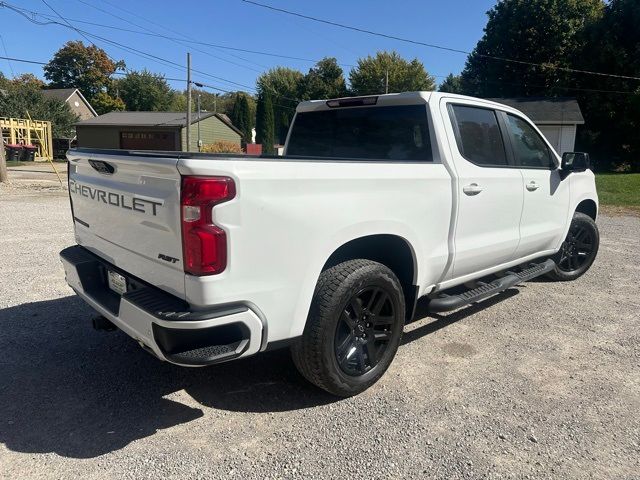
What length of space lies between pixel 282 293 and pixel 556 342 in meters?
2.71

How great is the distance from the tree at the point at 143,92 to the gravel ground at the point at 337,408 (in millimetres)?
68527

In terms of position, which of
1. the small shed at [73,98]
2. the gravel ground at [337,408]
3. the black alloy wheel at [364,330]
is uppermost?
the small shed at [73,98]

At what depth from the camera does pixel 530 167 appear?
15.1ft

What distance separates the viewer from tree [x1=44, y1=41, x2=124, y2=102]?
73375mm

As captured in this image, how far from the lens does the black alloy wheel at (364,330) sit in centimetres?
313

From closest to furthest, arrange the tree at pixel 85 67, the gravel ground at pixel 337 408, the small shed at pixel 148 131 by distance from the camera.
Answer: the gravel ground at pixel 337 408 < the small shed at pixel 148 131 < the tree at pixel 85 67

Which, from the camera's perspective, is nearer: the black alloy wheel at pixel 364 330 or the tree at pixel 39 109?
the black alloy wheel at pixel 364 330

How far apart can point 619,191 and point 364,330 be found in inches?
684

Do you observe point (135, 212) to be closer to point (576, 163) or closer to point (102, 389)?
point (102, 389)

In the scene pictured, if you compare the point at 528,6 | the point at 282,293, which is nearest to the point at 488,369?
the point at 282,293

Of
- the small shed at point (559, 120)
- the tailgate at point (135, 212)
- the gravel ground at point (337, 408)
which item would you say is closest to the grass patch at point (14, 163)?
the small shed at point (559, 120)

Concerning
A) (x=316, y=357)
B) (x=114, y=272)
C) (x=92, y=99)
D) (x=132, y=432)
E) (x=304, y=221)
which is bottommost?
(x=132, y=432)

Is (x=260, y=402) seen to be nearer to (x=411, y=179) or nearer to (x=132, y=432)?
(x=132, y=432)

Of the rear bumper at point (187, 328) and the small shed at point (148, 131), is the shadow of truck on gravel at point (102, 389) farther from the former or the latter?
the small shed at point (148, 131)
